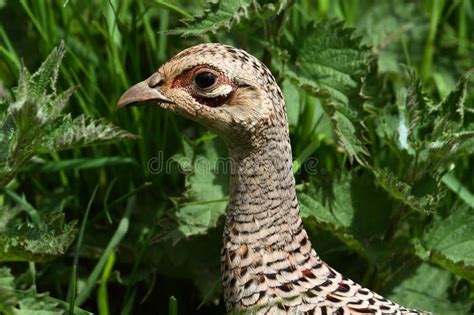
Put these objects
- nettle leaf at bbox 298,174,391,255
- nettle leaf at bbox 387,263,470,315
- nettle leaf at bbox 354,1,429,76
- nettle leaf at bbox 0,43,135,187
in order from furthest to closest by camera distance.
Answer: nettle leaf at bbox 354,1,429,76, nettle leaf at bbox 387,263,470,315, nettle leaf at bbox 298,174,391,255, nettle leaf at bbox 0,43,135,187

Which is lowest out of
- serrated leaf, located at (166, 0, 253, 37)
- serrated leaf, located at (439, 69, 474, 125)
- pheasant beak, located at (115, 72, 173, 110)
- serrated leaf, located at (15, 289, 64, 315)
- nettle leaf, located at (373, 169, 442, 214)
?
serrated leaf, located at (15, 289, 64, 315)

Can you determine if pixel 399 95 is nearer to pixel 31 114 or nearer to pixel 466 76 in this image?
pixel 466 76

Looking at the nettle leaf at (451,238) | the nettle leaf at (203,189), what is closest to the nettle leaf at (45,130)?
the nettle leaf at (203,189)

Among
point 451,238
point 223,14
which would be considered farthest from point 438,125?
point 223,14

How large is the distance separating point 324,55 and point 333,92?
0.17 meters

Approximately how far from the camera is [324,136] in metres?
3.56

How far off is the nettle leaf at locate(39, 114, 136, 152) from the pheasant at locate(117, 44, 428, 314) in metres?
0.09

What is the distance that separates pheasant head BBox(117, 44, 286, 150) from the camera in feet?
8.54

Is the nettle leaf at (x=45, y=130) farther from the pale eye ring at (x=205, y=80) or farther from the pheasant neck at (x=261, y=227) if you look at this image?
the pheasant neck at (x=261, y=227)

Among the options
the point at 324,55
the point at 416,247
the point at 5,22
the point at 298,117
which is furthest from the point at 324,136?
the point at 5,22

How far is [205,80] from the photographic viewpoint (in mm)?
2602

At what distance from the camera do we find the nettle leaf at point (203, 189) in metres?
3.16

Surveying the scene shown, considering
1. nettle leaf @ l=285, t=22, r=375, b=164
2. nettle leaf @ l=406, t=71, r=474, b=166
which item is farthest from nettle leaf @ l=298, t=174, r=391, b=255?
nettle leaf @ l=406, t=71, r=474, b=166

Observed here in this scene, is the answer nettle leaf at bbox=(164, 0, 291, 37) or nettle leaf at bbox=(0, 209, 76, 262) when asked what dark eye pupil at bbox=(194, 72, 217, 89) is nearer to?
nettle leaf at bbox=(164, 0, 291, 37)
